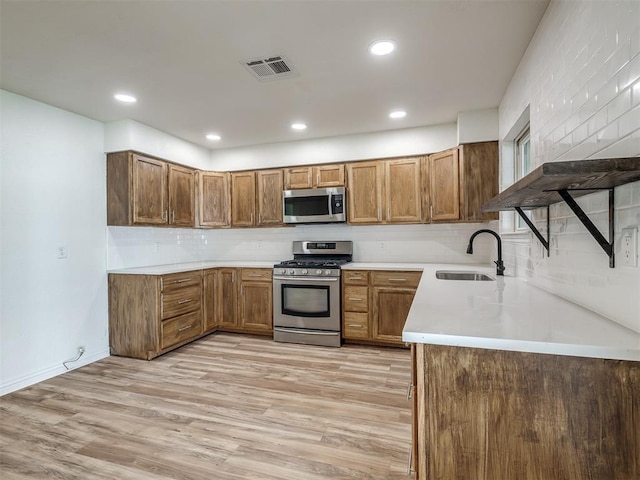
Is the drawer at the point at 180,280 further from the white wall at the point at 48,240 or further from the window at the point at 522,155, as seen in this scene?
the window at the point at 522,155

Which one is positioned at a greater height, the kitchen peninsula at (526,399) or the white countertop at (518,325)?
the white countertop at (518,325)

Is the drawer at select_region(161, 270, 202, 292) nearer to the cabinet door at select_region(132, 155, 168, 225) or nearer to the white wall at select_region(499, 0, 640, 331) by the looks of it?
the cabinet door at select_region(132, 155, 168, 225)

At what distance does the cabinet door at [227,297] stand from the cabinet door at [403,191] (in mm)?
2148

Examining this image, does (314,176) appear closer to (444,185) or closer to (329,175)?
(329,175)

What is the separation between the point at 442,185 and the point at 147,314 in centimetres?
343

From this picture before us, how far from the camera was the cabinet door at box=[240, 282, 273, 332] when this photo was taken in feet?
13.2

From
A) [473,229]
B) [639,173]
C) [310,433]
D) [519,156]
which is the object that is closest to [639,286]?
[639,173]

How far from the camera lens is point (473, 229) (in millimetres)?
3762

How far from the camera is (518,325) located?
112cm

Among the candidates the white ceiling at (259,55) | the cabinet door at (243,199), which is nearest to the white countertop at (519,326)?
the white ceiling at (259,55)

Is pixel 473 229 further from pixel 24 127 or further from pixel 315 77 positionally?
pixel 24 127

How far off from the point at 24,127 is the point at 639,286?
4.20 meters

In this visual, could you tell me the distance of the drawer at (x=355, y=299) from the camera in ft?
11.9

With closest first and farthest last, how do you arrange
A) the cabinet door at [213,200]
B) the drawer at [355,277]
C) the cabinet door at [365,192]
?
the drawer at [355,277], the cabinet door at [365,192], the cabinet door at [213,200]
